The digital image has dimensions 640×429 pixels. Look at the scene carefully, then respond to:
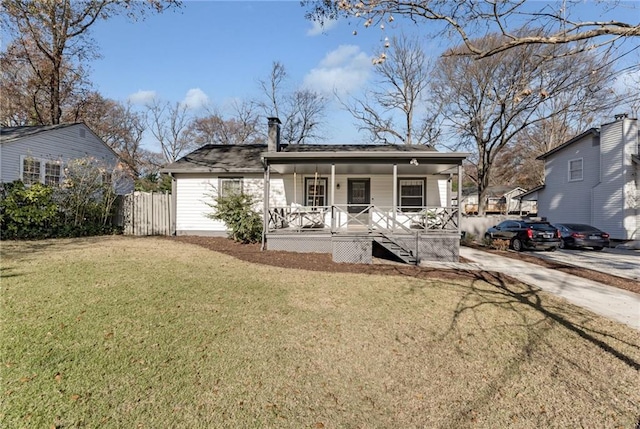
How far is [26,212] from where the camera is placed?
1145 centimetres

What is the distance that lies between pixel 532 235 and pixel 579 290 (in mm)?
7671

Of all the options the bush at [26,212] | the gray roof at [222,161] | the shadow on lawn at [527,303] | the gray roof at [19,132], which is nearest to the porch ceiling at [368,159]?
the gray roof at [222,161]

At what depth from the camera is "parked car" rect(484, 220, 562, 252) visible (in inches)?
541

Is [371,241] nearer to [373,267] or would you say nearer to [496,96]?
[373,267]

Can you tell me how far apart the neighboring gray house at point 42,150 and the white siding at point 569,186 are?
26.1 metres

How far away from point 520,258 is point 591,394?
9.39 meters

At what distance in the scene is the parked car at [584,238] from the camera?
14.5 meters

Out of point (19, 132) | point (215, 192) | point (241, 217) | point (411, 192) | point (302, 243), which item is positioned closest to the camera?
point (302, 243)

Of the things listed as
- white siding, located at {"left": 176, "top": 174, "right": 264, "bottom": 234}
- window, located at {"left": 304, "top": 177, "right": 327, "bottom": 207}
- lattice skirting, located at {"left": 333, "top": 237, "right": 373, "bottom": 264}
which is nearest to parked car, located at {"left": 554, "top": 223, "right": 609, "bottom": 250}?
lattice skirting, located at {"left": 333, "top": 237, "right": 373, "bottom": 264}

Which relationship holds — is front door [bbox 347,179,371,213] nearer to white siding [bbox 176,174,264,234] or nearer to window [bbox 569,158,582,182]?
white siding [bbox 176,174,264,234]

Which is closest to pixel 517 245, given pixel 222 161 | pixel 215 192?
pixel 215 192

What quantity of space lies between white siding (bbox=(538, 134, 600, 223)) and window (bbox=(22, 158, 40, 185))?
28877 millimetres

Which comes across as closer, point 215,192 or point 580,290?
point 580,290

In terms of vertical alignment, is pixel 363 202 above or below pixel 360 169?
below
